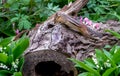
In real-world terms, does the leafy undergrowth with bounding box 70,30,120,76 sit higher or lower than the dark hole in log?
higher

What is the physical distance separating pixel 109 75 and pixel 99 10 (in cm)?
187

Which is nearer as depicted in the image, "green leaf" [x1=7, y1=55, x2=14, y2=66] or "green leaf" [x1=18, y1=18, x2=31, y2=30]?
"green leaf" [x1=7, y1=55, x2=14, y2=66]

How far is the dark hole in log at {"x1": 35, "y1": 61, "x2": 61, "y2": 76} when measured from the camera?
3.76 metres

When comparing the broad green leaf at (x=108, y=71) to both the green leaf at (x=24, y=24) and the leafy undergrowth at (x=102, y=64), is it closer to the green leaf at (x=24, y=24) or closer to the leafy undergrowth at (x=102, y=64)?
the leafy undergrowth at (x=102, y=64)

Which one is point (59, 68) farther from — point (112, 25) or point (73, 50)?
point (112, 25)

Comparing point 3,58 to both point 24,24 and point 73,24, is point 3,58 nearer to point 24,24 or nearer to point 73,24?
point 73,24

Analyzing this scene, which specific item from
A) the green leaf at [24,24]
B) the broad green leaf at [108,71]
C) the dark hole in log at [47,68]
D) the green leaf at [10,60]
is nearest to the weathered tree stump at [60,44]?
the dark hole in log at [47,68]

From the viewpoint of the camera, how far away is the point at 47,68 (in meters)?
3.84

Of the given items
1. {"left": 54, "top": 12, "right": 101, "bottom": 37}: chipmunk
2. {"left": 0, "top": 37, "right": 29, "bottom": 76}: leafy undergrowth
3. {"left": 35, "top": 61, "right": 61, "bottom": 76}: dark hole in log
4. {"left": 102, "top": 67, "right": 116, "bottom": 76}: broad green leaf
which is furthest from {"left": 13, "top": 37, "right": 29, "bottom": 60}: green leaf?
{"left": 102, "top": 67, "right": 116, "bottom": 76}: broad green leaf

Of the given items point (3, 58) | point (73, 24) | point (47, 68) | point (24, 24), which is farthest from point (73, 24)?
point (24, 24)

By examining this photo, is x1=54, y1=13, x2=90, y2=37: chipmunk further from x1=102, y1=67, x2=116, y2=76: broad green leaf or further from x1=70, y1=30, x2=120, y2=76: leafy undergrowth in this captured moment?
x1=102, y1=67, x2=116, y2=76: broad green leaf

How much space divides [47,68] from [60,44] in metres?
0.28

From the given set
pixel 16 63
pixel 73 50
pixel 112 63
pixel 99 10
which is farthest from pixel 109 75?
pixel 99 10

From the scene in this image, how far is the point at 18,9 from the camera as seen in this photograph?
5.18 meters
